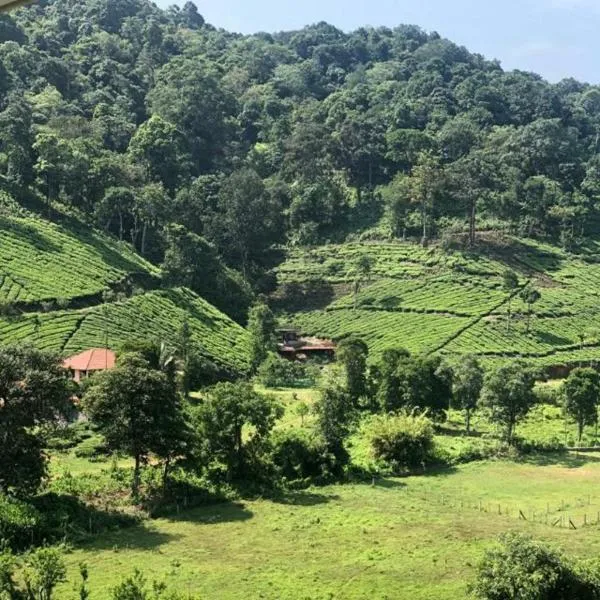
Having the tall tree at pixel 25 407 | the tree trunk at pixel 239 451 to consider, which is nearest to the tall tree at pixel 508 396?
the tree trunk at pixel 239 451

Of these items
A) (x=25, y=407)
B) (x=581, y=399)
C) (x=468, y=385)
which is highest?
(x=581, y=399)

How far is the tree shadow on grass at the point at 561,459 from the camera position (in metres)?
37.3

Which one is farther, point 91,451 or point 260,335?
point 260,335

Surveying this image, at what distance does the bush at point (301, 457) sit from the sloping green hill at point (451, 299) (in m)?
24.6

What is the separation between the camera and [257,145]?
348 feet

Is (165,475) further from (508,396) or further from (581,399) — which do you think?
(581,399)

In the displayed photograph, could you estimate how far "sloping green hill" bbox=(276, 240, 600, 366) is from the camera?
59.9 m

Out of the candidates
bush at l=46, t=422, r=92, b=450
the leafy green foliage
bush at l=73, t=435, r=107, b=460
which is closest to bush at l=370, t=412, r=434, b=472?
the leafy green foliage

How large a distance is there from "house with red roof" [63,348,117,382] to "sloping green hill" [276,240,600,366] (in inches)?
815

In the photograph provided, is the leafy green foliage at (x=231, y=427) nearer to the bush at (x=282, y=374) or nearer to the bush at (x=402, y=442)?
the bush at (x=402, y=442)

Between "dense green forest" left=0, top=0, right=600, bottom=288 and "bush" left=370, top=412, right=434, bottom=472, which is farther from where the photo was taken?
"dense green forest" left=0, top=0, right=600, bottom=288

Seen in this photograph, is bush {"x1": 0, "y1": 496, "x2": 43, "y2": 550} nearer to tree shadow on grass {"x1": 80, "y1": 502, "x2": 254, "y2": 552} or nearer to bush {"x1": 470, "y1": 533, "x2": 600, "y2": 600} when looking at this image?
tree shadow on grass {"x1": 80, "y1": 502, "x2": 254, "y2": 552}

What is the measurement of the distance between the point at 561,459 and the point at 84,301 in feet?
113

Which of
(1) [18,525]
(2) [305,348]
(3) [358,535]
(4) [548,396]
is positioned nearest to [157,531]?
(1) [18,525]
